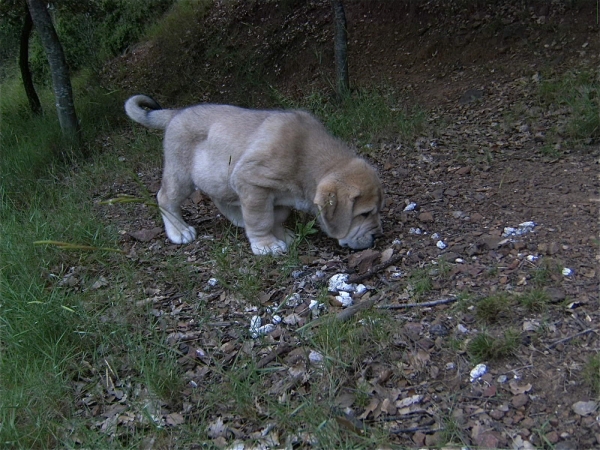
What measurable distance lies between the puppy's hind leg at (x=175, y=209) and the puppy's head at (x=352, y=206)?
4.29 feet

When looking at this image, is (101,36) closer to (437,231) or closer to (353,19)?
(353,19)

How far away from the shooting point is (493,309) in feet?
11.8

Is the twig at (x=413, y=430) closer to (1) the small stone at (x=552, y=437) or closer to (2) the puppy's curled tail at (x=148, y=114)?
(1) the small stone at (x=552, y=437)

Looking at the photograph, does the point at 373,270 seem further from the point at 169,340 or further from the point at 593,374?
the point at 593,374

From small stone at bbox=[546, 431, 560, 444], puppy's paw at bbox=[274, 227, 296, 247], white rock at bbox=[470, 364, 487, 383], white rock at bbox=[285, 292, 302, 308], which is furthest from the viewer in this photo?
puppy's paw at bbox=[274, 227, 296, 247]

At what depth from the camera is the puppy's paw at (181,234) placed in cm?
543

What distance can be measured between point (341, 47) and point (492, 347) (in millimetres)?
5044

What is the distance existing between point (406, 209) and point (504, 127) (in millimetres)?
1824

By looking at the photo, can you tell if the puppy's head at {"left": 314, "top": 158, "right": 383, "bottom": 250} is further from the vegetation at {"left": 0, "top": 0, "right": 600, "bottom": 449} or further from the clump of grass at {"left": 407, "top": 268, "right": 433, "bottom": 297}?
the clump of grass at {"left": 407, "top": 268, "right": 433, "bottom": 297}

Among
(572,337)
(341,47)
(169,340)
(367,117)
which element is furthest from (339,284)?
(341,47)

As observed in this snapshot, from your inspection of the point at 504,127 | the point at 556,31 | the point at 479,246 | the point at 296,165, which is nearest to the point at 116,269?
the point at 296,165

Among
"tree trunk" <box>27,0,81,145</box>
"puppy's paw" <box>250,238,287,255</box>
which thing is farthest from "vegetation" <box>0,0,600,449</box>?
"tree trunk" <box>27,0,81,145</box>

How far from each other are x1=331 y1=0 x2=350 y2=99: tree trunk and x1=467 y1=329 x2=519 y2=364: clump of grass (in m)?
4.83

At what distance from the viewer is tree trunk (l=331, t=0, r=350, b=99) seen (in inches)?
293
